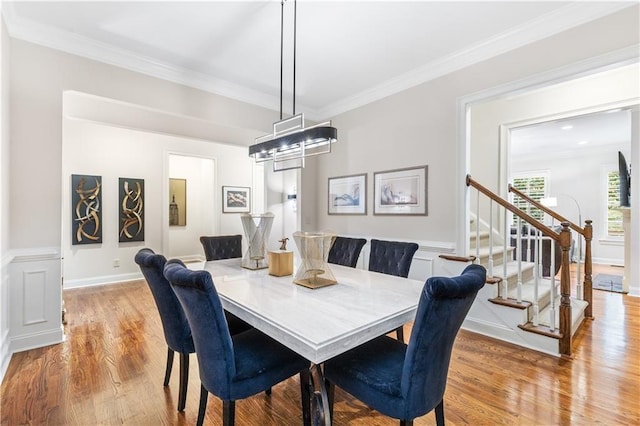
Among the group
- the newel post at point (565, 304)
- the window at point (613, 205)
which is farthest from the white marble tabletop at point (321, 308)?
the window at point (613, 205)

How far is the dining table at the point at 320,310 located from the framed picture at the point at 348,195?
6.78 feet

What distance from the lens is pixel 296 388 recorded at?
2.12m

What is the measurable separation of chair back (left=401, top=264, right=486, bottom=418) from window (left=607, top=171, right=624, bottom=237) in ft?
28.0

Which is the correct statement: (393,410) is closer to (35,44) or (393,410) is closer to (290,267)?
(290,267)

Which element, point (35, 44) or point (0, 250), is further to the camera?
point (35, 44)

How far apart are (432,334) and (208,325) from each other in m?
0.96

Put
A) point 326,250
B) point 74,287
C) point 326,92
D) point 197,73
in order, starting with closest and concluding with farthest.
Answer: point 326,250, point 197,73, point 326,92, point 74,287

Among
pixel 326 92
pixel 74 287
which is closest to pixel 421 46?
pixel 326 92

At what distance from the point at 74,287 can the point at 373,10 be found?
571cm

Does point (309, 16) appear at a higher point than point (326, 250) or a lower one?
higher

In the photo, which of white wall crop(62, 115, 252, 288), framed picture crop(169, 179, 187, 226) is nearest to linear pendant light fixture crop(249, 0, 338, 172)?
white wall crop(62, 115, 252, 288)

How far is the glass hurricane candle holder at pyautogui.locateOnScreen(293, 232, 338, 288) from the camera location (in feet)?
6.12

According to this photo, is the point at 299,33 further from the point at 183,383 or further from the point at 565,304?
the point at 565,304

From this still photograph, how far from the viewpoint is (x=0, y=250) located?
7.48ft
